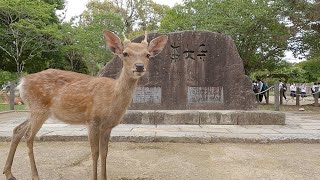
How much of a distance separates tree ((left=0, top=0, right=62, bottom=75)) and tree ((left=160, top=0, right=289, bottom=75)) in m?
9.14

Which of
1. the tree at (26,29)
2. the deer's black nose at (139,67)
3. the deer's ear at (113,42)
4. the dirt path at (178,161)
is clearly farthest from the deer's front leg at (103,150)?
the tree at (26,29)

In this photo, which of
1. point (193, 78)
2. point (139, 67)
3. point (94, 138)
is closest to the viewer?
point (139, 67)

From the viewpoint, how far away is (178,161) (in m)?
5.37

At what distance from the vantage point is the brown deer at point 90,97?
3904mm

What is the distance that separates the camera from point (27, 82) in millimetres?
4418

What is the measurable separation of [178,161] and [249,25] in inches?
538

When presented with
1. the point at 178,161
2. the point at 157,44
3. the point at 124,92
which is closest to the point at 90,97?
the point at 124,92

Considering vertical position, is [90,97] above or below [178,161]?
above

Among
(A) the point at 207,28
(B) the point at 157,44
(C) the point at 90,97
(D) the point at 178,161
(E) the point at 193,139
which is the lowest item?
(D) the point at 178,161

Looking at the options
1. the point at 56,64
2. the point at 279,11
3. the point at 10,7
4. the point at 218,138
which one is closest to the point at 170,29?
the point at 279,11

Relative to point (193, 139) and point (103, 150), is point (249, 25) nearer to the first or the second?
point (193, 139)

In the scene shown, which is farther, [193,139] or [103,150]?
[193,139]

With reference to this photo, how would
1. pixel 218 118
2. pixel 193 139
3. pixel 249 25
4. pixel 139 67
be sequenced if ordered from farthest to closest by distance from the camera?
1. pixel 249 25
2. pixel 218 118
3. pixel 193 139
4. pixel 139 67

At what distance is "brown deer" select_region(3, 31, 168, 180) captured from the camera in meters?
3.90
